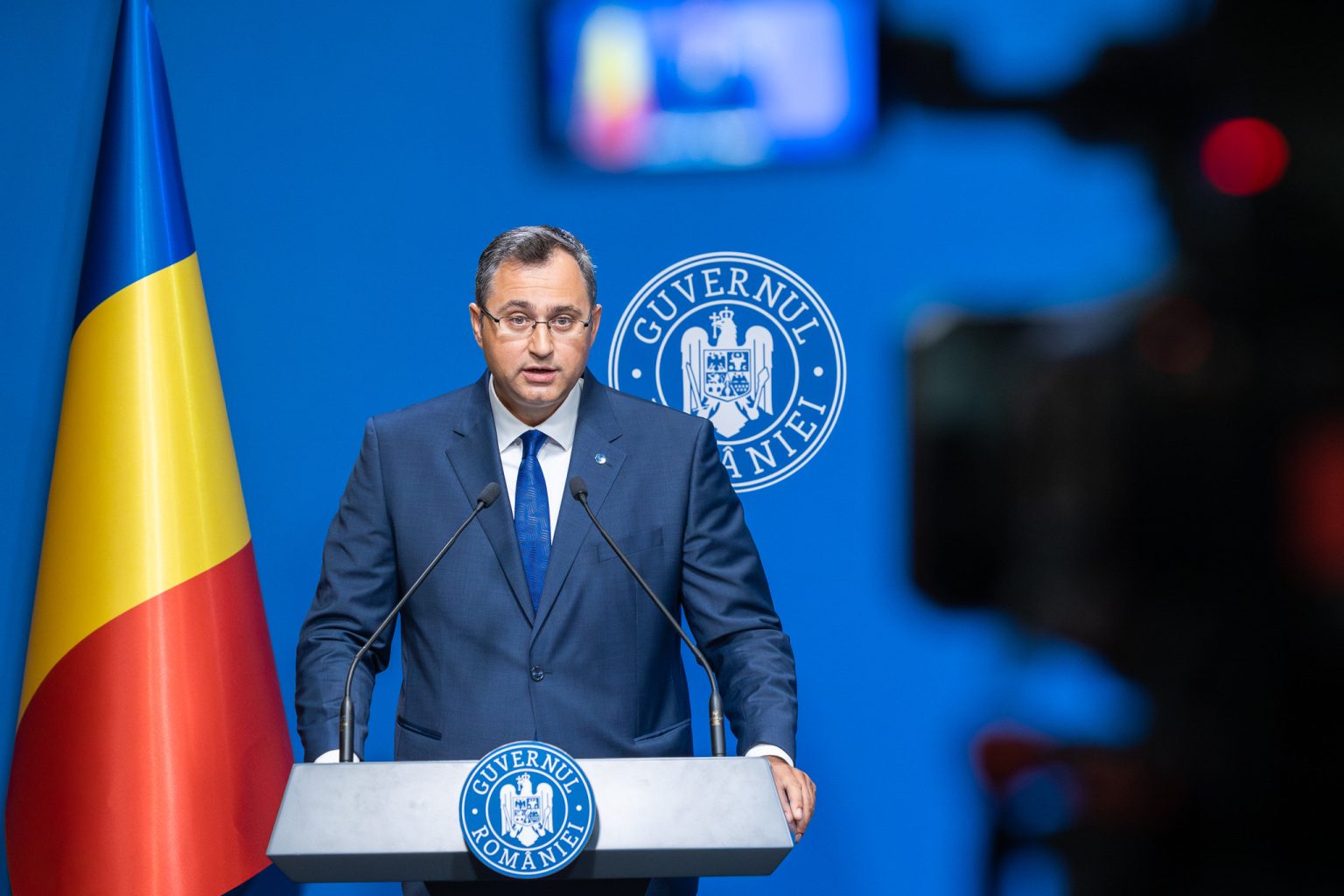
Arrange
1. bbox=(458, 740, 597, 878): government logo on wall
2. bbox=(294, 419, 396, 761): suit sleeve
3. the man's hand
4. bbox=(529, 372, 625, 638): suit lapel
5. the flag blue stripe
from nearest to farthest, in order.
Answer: bbox=(458, 740, 597, 878): government logo on wall, the man's hand, bbox=(294, 419, 396, 761): suit sleeve, bbox=(529, 372, 625, 638): suit lapel, the flag blue stripe

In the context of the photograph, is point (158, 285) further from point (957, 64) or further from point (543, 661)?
point (957, 64)

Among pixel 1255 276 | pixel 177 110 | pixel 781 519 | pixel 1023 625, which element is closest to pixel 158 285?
pixel 177 110

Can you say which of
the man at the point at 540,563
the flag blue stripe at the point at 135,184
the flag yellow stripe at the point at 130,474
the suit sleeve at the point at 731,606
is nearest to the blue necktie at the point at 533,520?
the man at the point at 540,563

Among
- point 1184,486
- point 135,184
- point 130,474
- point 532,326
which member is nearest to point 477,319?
point 532,326

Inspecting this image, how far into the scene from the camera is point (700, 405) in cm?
310

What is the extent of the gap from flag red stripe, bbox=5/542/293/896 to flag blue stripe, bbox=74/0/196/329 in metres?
0.66

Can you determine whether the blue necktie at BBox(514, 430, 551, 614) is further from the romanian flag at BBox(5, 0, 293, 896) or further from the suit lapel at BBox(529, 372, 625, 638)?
the romanian flag at BBox(5, 0, 293, 896)

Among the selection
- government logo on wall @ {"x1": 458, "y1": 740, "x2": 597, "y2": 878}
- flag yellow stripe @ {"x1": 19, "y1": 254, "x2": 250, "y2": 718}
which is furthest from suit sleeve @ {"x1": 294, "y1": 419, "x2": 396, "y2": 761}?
flag yellow stripe @ {"x1": 19, "y1": 254, "x2": 250, "y2": 718}

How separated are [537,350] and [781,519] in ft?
4.00

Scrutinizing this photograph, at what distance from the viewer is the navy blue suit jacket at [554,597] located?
1970mm

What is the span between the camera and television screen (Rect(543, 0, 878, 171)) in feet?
10.2

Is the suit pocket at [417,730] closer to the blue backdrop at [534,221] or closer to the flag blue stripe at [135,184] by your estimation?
the blue backdrop at [534,221]

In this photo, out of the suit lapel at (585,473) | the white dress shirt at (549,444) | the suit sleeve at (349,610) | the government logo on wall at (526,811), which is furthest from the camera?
the white dress shirt at (549,444)

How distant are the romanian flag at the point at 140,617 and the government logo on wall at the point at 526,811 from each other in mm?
1620
